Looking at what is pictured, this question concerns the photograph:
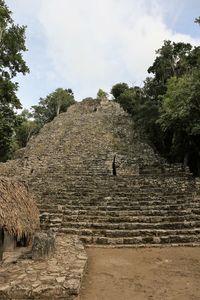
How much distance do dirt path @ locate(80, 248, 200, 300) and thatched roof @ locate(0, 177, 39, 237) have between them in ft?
5.50

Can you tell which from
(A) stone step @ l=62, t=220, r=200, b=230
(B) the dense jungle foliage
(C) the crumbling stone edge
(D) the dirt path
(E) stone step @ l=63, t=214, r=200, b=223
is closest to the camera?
(C) the crumbling stone edge

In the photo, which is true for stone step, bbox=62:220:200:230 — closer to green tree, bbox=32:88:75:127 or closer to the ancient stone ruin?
the ancient stone ruin

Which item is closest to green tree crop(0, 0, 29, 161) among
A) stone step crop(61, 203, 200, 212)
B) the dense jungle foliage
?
the dense jungle foliage

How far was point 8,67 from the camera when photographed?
15.0 meters

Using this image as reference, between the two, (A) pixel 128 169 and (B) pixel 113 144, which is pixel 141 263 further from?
(B) pixel 113 144

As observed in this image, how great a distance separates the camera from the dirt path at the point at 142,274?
A: 16.9 ft

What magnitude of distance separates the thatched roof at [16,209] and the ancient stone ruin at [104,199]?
0.87 metres

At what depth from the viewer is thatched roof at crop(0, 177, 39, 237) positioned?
6059 millimetres

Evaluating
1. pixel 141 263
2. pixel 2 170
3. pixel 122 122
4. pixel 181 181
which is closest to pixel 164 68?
pixel 122 122

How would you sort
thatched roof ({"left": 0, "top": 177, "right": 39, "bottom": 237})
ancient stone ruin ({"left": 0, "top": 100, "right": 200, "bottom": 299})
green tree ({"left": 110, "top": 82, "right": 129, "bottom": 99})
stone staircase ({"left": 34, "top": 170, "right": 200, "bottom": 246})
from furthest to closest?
1. green tree ({"left": 110, "top": 82, "right": 129, "bottom": 99})
2. stone staircase ({"left": 34, "top": 170, "right": 200, "bottom": 246})
3. ancient stone ruin ({"left": 0, "top": 100, "right": 200, "bottom": 299})
4. thatched roof ({"left": 0, "top": 177, "right": 39, "bottom": 237})

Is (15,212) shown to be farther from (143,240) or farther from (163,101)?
(163,101)

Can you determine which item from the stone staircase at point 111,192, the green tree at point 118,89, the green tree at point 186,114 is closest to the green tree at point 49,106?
the green tree at point 118,89

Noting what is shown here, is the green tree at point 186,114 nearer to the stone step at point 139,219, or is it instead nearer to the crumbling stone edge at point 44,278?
the stone step at point 139,219

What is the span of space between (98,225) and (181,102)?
8.23 m
